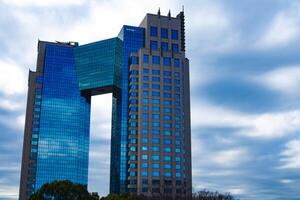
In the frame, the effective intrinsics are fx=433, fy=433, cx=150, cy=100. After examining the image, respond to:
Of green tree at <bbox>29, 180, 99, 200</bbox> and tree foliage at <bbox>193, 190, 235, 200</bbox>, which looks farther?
tree foliage at <bbox>193, 190, 235, 200</bbox>

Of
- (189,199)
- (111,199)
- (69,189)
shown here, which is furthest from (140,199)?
(69,189)

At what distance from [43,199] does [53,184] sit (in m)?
3.84

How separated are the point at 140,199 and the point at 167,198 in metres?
33.3

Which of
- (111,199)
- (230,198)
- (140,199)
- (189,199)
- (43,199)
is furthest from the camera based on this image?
Answer: (230,198)

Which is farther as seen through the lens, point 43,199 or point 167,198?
point 167,198

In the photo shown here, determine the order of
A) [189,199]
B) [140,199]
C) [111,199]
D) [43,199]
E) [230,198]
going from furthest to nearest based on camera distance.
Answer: [230,198]
[189,199]
[140,199]
[111,199]
[43,199]

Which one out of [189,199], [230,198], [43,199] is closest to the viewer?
[43,199]

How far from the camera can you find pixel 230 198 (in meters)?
177

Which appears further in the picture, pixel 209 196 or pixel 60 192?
pixel 209 196

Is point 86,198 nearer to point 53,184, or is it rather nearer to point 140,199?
point 53,184

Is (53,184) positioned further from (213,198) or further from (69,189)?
(213,198)

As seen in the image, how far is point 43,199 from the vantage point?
96000mm

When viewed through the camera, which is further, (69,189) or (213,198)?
(213,198)

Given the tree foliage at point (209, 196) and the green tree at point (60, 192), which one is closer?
the green tree at point (60, 192)
